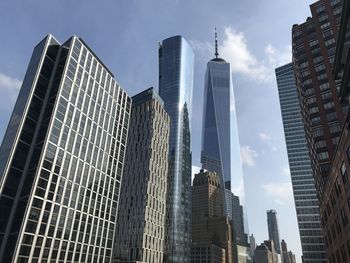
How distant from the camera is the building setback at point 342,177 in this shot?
47094mm

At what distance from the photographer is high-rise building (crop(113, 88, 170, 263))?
426 feet

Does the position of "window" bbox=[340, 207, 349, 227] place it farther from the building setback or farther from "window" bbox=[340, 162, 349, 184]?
"window" bbox=[340, 162, 349, 184]

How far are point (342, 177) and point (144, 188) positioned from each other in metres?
96.6

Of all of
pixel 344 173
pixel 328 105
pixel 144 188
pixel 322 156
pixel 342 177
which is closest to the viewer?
pixel 344 173

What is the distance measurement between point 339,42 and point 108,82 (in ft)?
250

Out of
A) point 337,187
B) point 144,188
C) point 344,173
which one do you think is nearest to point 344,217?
point 337,187

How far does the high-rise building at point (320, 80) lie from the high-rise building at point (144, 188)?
6669cm

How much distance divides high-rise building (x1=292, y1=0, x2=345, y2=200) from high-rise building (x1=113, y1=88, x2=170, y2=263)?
66.7 meters

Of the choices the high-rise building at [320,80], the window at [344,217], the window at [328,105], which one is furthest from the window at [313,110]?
the window at [344,217]

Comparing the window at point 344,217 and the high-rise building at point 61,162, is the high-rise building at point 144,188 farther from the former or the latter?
the window at point 344,217

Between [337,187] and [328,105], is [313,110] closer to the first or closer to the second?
[328,105]

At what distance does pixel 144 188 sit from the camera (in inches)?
5399

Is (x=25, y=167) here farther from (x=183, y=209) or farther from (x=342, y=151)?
(x=183, y=209)

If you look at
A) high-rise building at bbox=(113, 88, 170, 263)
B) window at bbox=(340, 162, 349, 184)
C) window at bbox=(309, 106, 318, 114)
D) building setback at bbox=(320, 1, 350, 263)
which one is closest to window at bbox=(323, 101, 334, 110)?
window at bbox=(309, 106, 318, 114)
